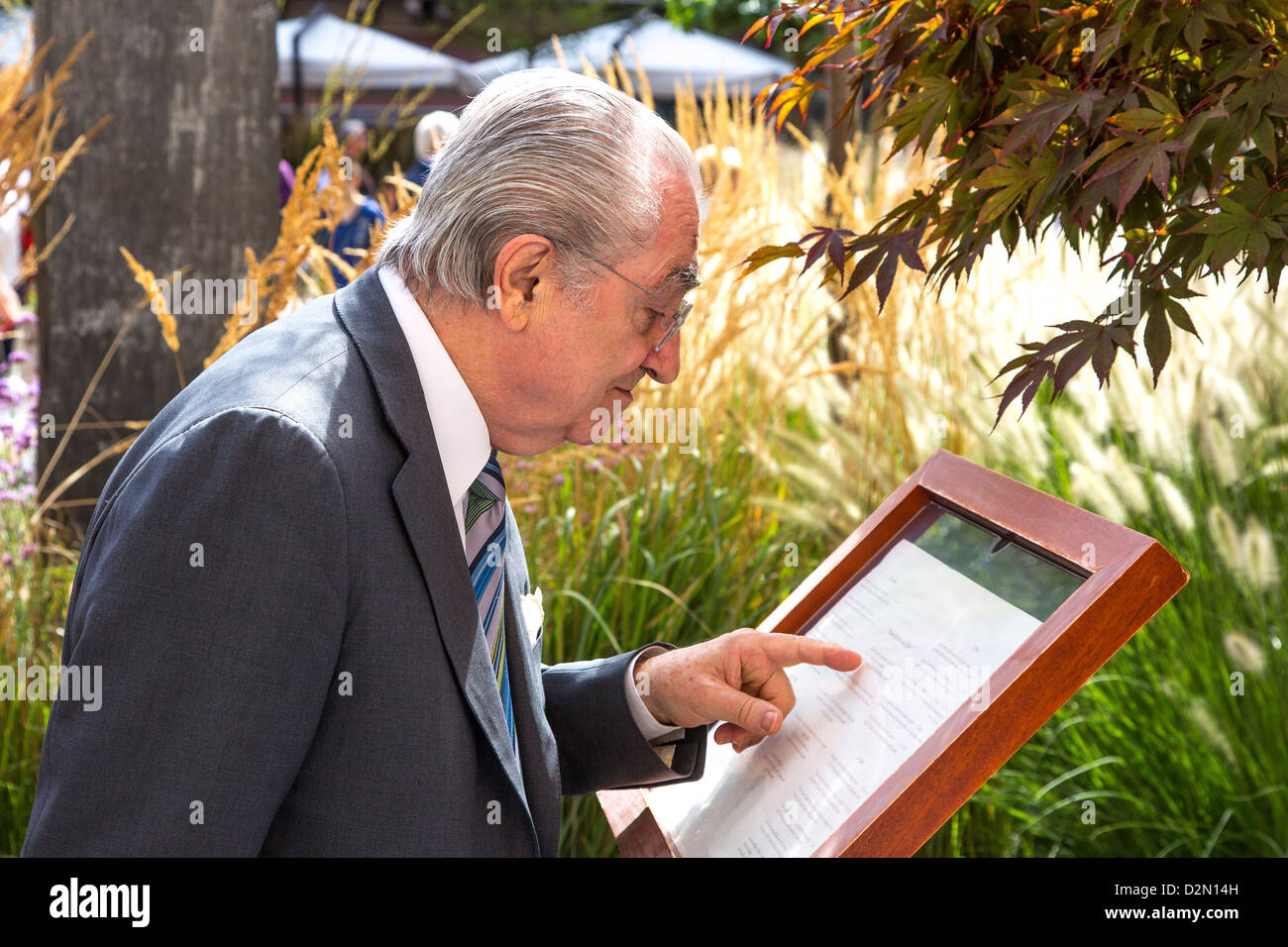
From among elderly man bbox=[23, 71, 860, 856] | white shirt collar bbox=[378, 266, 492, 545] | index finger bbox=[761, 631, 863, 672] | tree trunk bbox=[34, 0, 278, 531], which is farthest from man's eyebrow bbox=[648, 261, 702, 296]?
tree trunk bbox=[34, 0, 278, 531]

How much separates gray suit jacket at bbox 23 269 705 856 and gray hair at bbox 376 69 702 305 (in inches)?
4.0

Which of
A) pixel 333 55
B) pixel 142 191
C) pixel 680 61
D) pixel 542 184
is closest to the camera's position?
pixel 542 184

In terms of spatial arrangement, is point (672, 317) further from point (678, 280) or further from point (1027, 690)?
point (1027, 690)

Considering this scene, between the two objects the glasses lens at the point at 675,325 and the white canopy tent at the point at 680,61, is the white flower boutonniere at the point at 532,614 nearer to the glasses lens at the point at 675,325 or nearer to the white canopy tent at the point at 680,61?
the glasses lens at the point at 675,325

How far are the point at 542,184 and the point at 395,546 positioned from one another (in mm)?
413

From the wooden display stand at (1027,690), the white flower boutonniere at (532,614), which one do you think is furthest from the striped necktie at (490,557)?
the wooden display stand at (1027,690)

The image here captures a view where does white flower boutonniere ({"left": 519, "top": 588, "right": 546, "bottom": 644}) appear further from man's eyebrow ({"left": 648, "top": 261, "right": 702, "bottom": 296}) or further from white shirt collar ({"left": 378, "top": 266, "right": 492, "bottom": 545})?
man's eyebrow ({"left": 648, "top": 261, "right": 702, "bottom": 296})

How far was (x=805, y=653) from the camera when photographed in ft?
4.68

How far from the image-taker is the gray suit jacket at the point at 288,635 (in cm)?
104

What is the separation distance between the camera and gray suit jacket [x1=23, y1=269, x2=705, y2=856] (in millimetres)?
1039

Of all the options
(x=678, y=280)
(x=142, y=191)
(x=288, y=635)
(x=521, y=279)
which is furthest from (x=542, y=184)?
(x=142, y=191)
